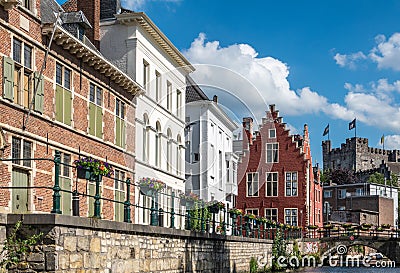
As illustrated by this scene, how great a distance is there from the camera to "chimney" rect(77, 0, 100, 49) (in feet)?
92.5

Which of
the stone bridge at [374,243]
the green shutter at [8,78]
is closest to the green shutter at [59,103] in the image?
the green shutter at [8,78]

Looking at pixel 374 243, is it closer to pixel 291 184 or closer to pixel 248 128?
pixel 291 184

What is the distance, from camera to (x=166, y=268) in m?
19.4

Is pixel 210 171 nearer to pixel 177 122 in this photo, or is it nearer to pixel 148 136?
pixel 177 122

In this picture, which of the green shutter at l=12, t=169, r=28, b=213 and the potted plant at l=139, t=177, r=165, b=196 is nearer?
the green shutter at l=12, t=169, r=28, b=213

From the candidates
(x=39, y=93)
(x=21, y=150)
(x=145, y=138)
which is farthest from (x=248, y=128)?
(x=21, y=150)

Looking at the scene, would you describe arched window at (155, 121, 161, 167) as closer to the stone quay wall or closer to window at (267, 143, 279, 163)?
the stone quay wall

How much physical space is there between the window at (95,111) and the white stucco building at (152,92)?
366 centimetres

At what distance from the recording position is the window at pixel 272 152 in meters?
60.6

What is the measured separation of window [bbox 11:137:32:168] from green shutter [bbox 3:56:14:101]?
Result: 120 cm

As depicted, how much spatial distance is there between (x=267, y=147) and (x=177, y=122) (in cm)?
2687

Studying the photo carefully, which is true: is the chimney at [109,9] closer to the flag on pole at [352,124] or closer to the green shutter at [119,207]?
the green shutter at [119,207]

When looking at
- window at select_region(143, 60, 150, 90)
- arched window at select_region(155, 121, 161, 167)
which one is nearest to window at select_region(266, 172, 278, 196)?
arched window at select_region(155, 121, 161, 167)

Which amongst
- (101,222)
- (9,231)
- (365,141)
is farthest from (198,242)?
(365,141)
